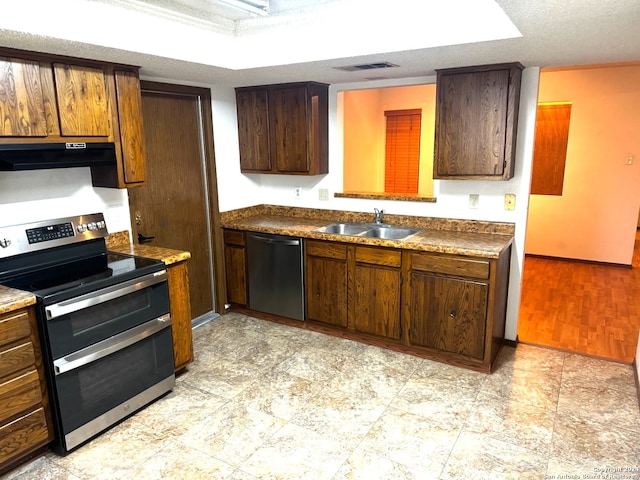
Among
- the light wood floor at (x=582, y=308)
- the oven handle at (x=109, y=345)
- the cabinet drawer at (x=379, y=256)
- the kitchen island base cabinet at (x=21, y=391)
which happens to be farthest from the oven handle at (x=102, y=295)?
the light wood floor at (x=582, y=308)

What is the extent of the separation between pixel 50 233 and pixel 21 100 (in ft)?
2.47

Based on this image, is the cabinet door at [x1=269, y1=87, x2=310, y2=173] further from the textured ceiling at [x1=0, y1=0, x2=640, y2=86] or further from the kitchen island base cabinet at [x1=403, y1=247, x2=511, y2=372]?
the kitchen island base cabinet at [x1=403, y1=247, x2=511, y2=372]

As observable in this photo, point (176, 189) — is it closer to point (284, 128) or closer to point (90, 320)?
point (284, 128)

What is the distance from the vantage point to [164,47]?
2.51 meters

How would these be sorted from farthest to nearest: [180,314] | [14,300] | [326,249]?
[326,249] → [180,314] → [14,300]

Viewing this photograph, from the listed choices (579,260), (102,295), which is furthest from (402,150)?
(102,295)

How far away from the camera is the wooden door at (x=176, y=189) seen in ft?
11.0

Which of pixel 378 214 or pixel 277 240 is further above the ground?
pixel 378 214

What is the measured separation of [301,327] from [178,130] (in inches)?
72.8

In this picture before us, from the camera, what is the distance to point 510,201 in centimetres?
327

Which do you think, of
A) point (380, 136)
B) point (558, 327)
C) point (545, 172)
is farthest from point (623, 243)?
point (380, 136)

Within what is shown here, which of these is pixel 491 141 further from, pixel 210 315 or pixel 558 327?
pixel 210 315

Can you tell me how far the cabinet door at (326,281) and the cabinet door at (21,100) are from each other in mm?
1940

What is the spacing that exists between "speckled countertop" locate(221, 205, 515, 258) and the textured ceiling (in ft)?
3.75
